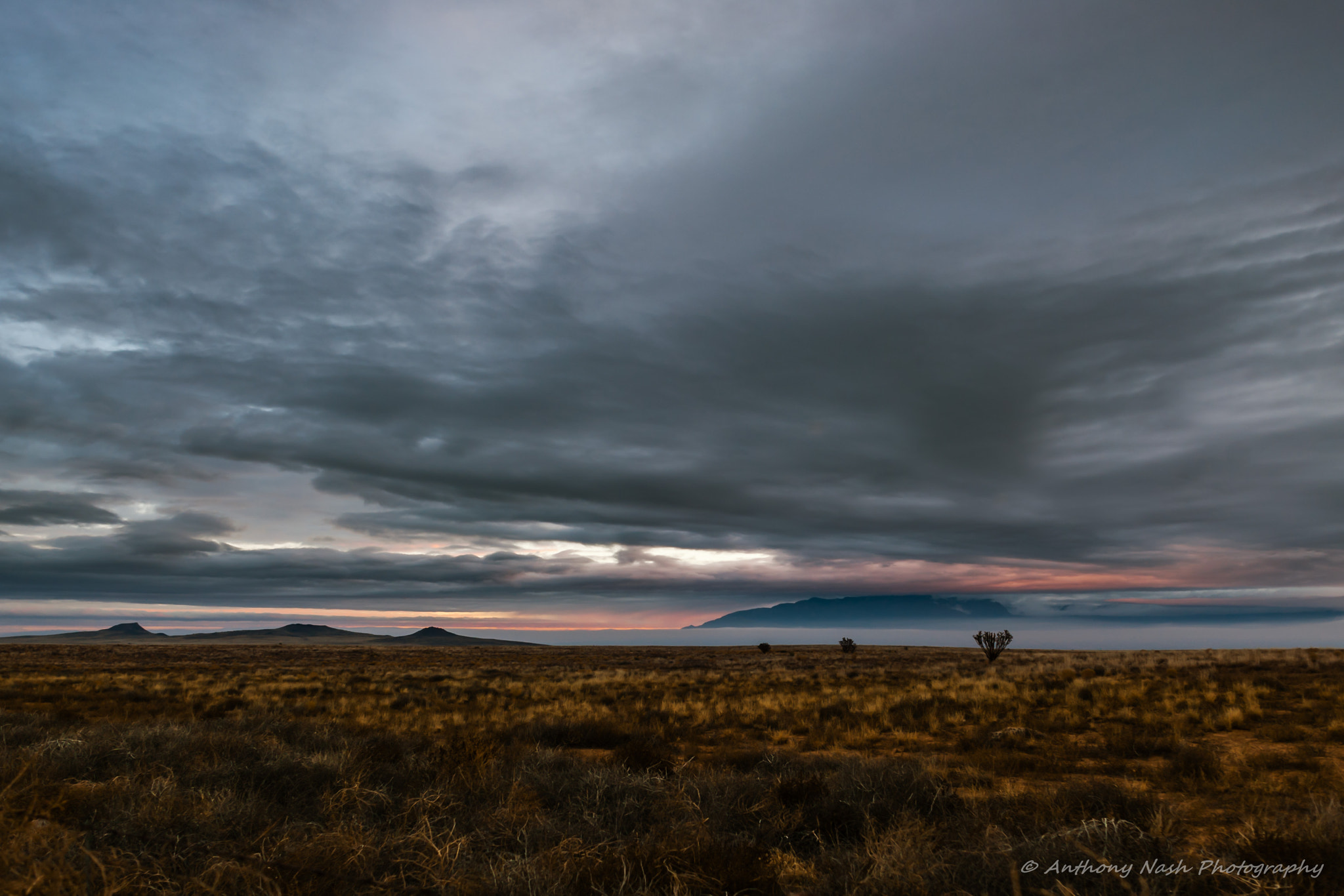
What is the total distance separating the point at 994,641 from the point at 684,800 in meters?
51.5

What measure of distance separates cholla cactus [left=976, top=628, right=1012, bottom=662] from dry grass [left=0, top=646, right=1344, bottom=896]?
32.1 m

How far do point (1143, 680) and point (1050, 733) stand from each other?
14467mm

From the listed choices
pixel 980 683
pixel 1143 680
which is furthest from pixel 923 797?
pixel 1143 680

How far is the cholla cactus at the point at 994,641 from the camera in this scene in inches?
1987

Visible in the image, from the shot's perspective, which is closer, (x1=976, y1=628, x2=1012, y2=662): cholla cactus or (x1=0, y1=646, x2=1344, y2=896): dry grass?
(x1=0, y1=646, x2=1344, y2=896): dry grass

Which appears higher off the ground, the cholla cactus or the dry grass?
the dry grass

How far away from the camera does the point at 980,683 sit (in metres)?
26.4

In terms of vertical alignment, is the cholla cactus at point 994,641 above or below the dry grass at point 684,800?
below

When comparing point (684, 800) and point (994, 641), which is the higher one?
point (684, 800)

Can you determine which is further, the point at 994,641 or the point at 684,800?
the point at 994,641

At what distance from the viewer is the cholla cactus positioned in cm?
5047

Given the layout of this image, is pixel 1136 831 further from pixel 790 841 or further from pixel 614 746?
pixel 614 746

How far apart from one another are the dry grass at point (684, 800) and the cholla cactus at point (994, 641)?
105 feet

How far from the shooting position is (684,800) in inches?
298
